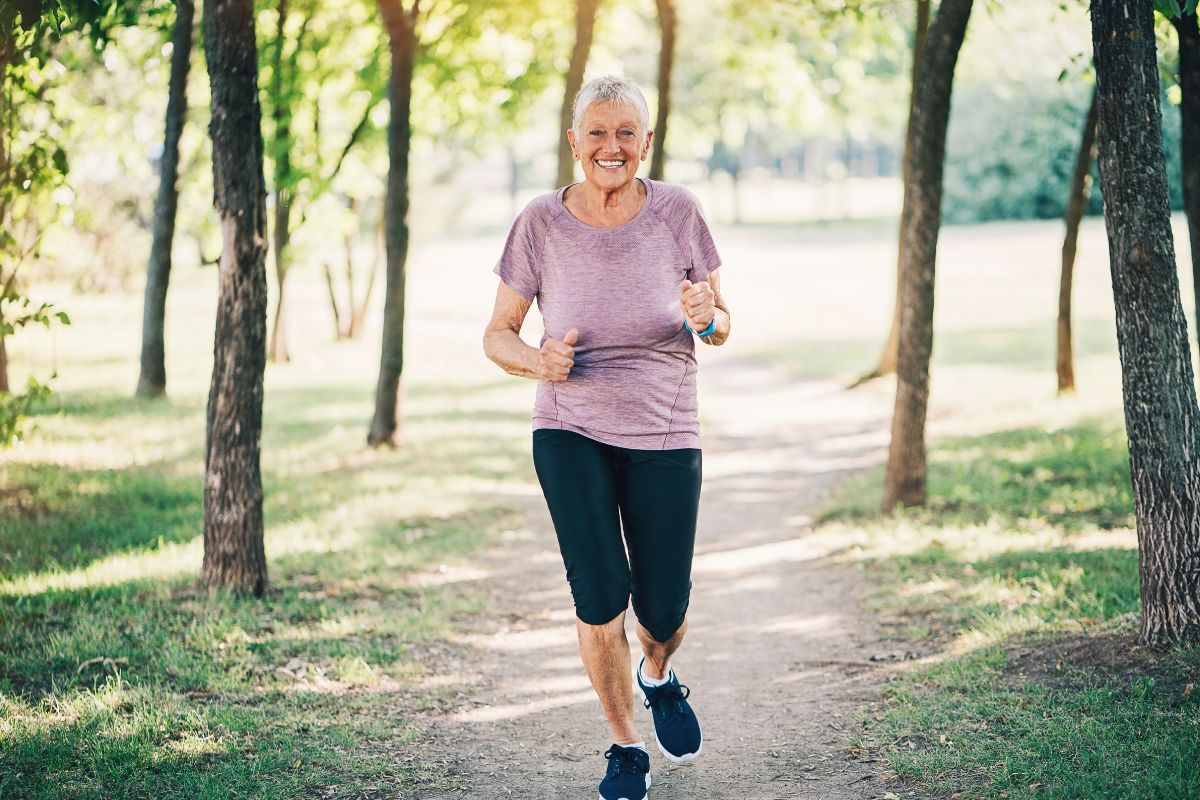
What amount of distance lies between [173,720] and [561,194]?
2.83m

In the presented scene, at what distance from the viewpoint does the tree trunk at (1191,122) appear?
7.07 metres

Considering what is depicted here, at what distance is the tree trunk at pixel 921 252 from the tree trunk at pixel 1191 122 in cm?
169

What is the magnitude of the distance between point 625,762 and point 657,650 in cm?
49

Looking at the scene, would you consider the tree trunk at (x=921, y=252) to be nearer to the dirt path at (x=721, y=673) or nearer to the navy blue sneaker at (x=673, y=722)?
A: the dirt path at (x=721, y=673)

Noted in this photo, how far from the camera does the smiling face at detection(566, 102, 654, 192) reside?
4.21 m

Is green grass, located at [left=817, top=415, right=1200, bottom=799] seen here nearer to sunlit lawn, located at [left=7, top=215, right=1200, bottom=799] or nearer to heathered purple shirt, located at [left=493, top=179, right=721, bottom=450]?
sunlit lawn, located at [left=7, top=215, right=1200, bottom=799]

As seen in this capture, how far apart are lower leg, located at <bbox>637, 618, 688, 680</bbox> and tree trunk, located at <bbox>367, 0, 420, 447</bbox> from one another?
26.2 ft

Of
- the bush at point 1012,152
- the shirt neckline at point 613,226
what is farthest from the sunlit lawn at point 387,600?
the bush at point 1012,152

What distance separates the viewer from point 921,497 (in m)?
9.48

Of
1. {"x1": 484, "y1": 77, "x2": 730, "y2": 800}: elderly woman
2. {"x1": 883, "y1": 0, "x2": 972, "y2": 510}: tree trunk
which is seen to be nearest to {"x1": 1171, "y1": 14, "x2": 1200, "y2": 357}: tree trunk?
{"x1": 883, "y1": 0, "x2": 972, "y2": 510}: tree trunk

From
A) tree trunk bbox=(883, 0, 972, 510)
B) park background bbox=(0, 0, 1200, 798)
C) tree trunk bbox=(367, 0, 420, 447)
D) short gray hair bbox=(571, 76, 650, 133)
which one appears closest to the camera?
short gray hair bbox=(571, 76, 650, 133)

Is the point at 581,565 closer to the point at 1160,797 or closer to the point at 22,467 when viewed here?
the point at 1160,797

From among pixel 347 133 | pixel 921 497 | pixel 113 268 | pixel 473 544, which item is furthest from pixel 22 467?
pixel 113 268

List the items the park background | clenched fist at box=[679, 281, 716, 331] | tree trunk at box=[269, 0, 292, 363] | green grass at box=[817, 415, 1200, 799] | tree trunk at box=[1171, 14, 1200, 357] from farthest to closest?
1. tree trunk at box=[269, 0, 292, 363]
2. tree trunk at box=[1171, 14, 1200, 357]
3. the park background
4. green grass at box=[817, 415, 1200, 799]
5. clenched fist at box=[679, 281, 716, 331]
